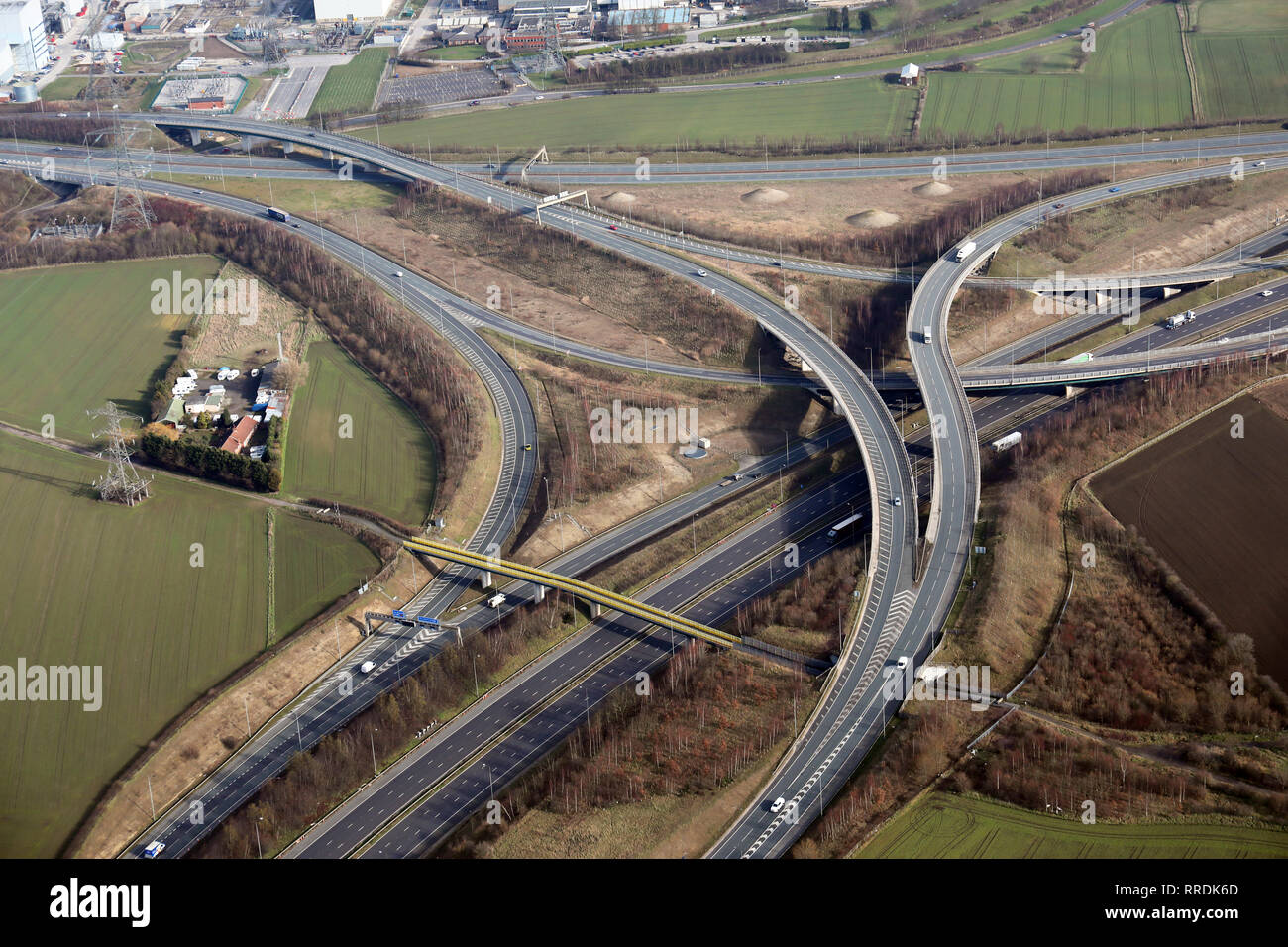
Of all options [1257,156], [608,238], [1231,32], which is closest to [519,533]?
[608,238]

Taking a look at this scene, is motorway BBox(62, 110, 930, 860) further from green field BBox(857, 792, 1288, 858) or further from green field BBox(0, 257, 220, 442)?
green field BBox(0, 257, 220, 442)

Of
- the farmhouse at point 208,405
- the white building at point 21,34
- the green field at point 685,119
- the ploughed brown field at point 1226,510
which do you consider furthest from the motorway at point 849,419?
the white building at point 21,34

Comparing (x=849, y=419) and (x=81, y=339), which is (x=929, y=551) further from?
(x=81, y=339)

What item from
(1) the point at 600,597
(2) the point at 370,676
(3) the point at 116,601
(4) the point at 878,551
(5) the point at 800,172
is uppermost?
(5) the point at 800,172

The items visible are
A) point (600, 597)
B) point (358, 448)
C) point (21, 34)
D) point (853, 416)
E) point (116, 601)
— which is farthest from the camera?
point (21, 34)

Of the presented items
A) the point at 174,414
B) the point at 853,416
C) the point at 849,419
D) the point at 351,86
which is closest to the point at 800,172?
the point at 853,416

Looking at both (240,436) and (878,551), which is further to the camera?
(240,436)
